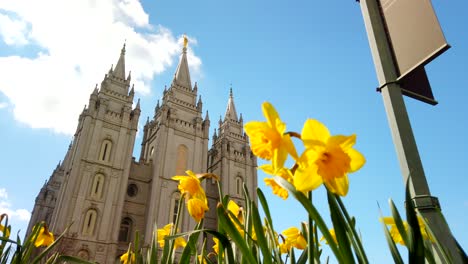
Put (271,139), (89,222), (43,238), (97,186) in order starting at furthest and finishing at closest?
(97,186), (89,222), (43,238), (271,139)

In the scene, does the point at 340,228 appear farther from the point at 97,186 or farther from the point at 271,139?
the point at 97,186

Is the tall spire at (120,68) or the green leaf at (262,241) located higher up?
the tall spire at (120,68)

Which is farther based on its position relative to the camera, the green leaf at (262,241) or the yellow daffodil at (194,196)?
the yellow daffodil at (194,196)

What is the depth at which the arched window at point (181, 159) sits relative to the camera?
24.0 meters

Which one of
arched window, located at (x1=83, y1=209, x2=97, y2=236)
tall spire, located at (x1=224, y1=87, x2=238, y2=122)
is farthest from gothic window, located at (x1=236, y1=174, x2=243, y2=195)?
arched window, located at (x1=83, y1=209, x2=97, y2=236)

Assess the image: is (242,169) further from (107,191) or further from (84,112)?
(84,112)

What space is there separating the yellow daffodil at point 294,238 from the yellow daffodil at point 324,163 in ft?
3.26

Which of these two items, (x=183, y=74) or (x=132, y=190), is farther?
(x=183, y=74)

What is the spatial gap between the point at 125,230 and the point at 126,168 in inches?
165

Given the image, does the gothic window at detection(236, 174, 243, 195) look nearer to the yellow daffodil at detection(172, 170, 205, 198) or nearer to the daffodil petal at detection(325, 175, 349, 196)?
the yellow daffodil at detection(172, 170, 205, 198)

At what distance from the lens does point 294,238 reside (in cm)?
177

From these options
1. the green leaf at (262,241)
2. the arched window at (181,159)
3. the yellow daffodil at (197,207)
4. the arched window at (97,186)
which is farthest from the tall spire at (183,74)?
the green leaf at (262,241)

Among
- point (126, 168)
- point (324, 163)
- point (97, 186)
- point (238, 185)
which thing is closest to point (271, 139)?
point (324, 163)

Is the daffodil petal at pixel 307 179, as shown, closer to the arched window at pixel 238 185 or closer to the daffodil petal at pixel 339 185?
the daffodil petal at pixel 339 185
